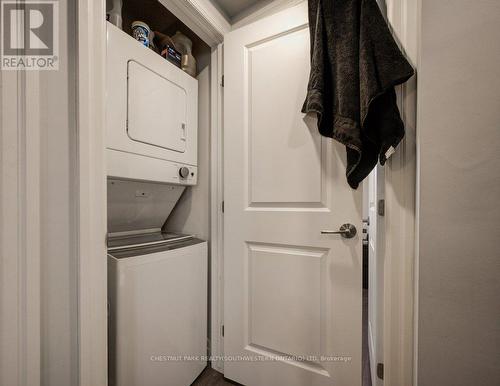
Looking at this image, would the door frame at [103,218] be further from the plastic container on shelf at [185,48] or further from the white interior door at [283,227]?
the plastic container on shelf at [185,48]

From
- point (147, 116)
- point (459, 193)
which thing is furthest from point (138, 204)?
point (459, 193)

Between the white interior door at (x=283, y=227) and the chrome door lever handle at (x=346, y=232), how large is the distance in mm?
20

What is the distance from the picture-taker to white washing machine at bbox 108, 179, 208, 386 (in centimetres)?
93

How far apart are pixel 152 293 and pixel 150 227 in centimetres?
54

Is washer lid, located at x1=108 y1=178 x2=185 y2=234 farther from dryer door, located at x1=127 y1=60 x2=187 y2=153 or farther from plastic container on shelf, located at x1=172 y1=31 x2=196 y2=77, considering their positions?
plastic container on shelf, located at x1=172 y1=31 x2=196 y2=77

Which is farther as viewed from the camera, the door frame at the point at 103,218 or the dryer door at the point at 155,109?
the dryer door at the point at 155,109

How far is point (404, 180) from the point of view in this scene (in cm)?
87

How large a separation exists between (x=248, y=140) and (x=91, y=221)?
84 centimetres

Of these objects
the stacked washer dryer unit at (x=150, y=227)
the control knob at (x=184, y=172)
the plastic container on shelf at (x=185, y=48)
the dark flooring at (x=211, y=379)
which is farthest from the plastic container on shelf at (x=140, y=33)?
the dark flooring at (x=211, y=379)

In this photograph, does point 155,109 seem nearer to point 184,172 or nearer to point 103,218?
point 184,172

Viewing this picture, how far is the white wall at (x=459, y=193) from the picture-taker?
662mm

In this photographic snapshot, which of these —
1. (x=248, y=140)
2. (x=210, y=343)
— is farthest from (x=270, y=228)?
(x=210, y=343)

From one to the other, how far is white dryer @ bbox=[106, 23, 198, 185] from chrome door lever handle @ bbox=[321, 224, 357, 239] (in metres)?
0.89

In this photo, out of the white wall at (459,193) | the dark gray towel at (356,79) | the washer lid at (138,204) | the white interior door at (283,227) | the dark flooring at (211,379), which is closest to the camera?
the white wall at (459,193)
